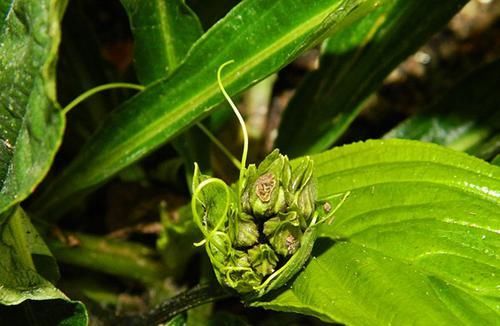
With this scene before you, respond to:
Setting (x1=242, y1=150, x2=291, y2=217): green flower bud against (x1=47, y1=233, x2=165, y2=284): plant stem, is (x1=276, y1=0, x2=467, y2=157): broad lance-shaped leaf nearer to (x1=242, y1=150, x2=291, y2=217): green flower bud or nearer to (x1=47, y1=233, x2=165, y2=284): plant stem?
(x1=47, y1=233, x2=165, y2=284): plant stem

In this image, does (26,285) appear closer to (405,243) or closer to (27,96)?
(27,96)

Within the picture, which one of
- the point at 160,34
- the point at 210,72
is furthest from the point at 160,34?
the point at 210,72

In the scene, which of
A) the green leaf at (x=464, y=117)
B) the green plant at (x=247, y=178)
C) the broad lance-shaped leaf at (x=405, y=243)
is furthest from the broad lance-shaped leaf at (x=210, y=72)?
the green leaf at (x=464, y=117)

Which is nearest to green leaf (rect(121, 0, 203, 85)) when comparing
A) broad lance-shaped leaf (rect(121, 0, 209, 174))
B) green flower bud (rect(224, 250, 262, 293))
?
broad lance-shaped leaf (rect(121, 0, 209, 174))

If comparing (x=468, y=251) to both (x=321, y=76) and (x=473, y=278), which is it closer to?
(x=473, y=278)

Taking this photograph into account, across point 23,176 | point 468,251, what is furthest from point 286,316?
point 23,176
